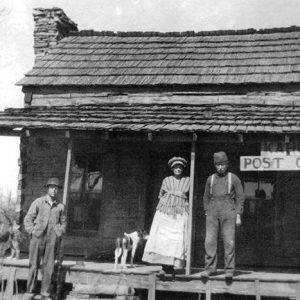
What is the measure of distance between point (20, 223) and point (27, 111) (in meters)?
2.90

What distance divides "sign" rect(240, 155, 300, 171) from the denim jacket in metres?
3.51

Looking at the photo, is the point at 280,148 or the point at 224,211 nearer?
the point at 224,211

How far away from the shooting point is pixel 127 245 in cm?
977

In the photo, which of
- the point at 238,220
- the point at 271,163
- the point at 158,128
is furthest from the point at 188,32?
the point at 238,220

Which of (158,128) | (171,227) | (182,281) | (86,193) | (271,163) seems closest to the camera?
(182,281)

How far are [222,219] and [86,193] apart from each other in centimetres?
474

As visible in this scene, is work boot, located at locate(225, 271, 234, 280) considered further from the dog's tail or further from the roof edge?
the roof edge

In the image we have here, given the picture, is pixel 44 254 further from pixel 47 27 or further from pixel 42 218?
pixel 47 27

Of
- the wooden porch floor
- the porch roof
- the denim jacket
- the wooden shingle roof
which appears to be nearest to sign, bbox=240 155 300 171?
the porch roof

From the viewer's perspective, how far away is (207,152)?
11.5m

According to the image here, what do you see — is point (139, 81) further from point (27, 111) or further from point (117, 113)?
point (27, 111)

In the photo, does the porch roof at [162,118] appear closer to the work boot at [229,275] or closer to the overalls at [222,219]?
the overalls at [222,219]

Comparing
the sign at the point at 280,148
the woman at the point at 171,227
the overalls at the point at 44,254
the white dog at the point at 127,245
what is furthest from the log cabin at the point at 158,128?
the overalls at the point at 44,254

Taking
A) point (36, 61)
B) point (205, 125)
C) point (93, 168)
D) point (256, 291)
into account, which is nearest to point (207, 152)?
point (205, 125)
